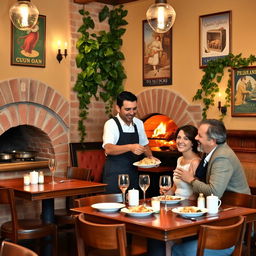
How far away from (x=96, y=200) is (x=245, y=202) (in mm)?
1120

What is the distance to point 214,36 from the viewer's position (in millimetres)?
6074

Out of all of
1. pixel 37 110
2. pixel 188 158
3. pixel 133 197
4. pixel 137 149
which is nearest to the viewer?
pixel 133 197

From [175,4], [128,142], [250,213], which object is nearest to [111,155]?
[128,142]

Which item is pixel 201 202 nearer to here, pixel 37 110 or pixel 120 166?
pixel 120 166

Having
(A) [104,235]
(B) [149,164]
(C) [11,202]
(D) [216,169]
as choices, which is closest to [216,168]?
(D) [216,169]

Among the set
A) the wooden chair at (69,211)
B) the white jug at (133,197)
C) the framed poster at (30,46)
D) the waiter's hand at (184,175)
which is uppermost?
the framed poster at (30,46)

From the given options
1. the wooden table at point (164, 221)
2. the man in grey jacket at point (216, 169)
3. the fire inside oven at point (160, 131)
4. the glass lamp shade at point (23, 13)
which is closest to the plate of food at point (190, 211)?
the wooden table at point (164, 221)

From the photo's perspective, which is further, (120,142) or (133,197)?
(120,142)

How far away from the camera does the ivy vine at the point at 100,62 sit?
6.86 m

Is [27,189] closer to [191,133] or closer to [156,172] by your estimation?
[191,133]

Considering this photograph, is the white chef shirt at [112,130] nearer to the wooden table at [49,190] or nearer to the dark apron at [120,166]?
the dark apron at [120,166]

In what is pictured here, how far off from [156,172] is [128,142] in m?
1.30

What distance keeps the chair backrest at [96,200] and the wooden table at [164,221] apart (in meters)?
Answer: 0.20

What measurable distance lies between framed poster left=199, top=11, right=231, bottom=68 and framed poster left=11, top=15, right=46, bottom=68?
74.1 inches
